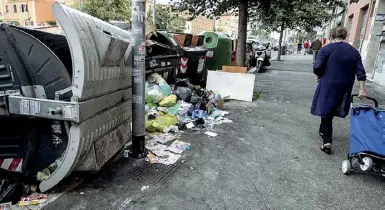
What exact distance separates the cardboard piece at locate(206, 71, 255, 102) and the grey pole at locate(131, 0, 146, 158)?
3.83 metres

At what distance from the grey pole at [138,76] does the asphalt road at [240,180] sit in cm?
25

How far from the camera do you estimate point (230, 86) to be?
23.0ft

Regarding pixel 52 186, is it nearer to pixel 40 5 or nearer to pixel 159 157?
pixel 159 157

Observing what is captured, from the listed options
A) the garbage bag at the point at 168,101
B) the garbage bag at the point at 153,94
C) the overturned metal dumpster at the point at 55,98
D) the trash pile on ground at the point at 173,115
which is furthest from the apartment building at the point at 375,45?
the overturned metal dumpster at the point at 55,98

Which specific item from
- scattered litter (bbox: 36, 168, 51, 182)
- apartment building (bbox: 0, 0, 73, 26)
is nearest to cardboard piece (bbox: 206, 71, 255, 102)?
scattered litter (bbox: 36, 168, 51, 182)

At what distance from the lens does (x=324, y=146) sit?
397cm

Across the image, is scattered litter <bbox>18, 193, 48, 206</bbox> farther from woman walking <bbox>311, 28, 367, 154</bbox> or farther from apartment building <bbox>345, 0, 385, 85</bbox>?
apartment building <bbox>345, 0, 385, 85</bbox>

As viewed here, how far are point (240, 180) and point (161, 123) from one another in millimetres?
1785

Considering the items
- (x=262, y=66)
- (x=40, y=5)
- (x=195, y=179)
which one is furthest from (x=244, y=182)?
(x=40, y=5)

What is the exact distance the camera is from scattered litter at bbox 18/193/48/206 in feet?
8.15

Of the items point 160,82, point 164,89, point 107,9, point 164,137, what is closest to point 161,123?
point 164,137

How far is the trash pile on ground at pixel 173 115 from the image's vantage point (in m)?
3.79

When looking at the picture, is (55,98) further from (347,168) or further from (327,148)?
(327,148)

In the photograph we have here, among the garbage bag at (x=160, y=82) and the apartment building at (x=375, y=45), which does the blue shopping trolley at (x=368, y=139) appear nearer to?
the garbage bag at (x=160, y=82)
